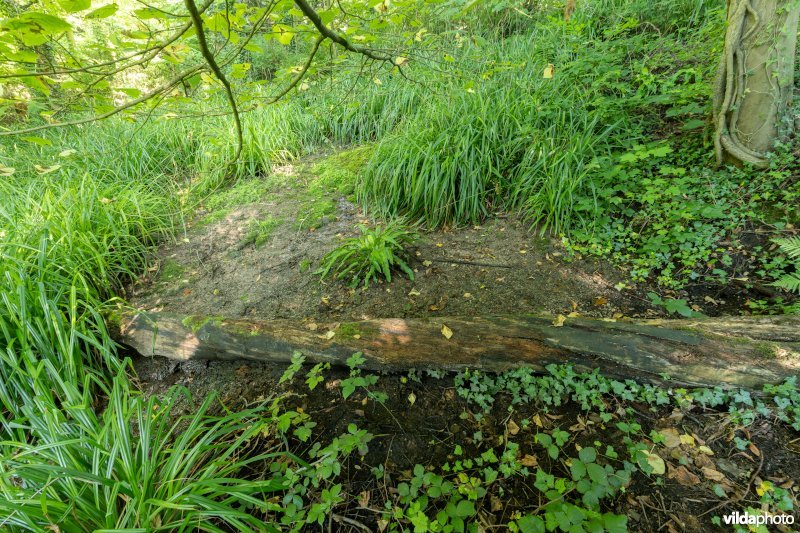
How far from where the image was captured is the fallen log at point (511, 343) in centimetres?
154

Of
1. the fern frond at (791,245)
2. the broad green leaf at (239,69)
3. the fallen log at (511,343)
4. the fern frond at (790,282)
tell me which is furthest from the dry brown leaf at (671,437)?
the broad green leaf at (239,69)

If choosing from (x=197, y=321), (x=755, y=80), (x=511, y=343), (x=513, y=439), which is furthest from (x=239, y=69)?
(x=755, y=80)

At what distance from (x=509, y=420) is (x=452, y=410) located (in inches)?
10.2

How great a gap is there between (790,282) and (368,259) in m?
2.37

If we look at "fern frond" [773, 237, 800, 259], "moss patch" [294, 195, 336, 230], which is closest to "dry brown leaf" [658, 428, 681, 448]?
"fern frond" [773, 237, 800, 259]

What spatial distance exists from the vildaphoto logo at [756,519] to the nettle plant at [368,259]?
1.90 metres

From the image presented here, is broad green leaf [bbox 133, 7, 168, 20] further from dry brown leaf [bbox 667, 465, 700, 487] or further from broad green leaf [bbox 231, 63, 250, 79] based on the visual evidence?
dry brown leaf [bbox 667, 465, 700, 487]

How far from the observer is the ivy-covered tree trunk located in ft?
7.54

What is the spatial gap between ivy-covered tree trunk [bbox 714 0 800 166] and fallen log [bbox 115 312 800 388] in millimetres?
1554

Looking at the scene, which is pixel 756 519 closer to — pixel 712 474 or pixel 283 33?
pixel 712 474

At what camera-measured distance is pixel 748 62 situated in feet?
7.99

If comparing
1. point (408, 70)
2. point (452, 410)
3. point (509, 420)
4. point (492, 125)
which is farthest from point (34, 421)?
point (408, 70)

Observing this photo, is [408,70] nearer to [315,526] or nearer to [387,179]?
[387,179]

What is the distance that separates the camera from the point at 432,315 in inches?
90.7
